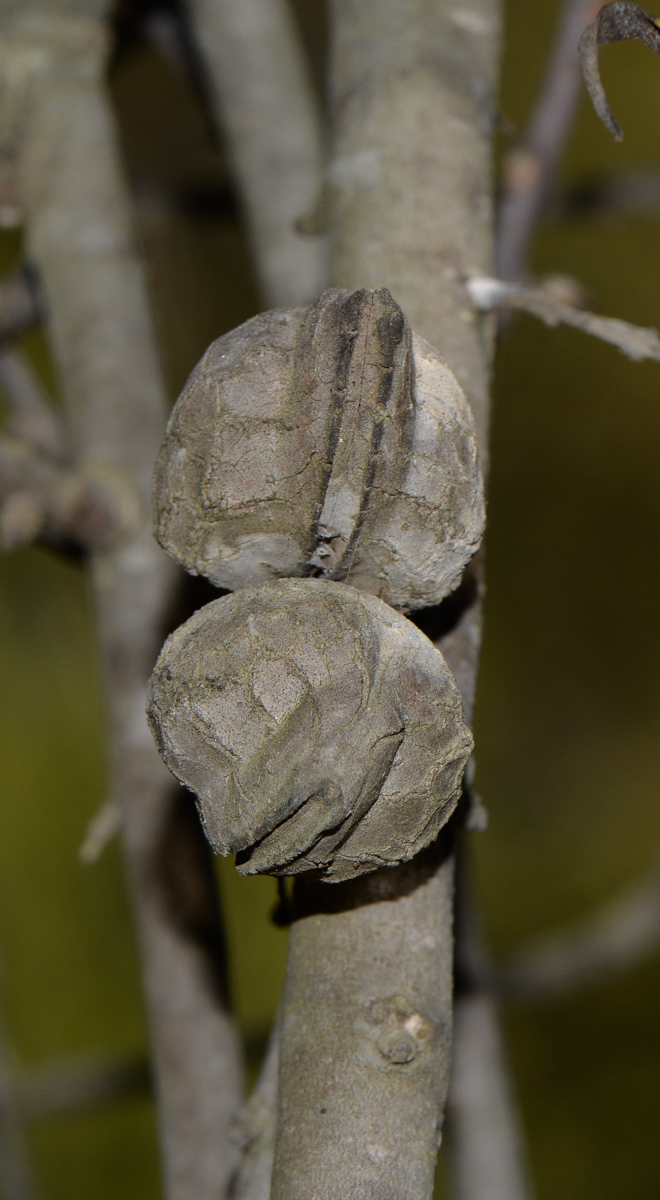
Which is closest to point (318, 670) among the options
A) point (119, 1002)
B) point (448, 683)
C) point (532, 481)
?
point (448, 683)

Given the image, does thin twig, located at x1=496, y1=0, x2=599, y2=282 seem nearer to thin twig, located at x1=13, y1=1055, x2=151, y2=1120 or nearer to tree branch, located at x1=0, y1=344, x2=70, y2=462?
tree branch, located at x1=0, y1=344, x2=70, y2=462

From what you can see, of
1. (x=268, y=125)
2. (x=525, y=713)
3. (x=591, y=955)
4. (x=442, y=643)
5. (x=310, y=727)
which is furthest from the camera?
(x=525, y=713)

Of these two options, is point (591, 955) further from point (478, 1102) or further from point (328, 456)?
point (328, 456)

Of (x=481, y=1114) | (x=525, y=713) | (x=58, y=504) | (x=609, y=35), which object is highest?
(x=609, y=35)

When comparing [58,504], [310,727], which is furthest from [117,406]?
[310,727]

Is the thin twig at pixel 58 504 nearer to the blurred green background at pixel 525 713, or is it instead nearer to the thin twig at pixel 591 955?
the thin twig at pixel 591 955

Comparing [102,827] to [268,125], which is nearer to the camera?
[102,827]

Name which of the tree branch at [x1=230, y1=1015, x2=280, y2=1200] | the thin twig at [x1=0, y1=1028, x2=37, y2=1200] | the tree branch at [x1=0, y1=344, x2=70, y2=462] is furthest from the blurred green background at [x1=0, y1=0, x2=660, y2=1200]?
the tree branch at [x1=230, y1=1015, x2=280, y2=1200]
